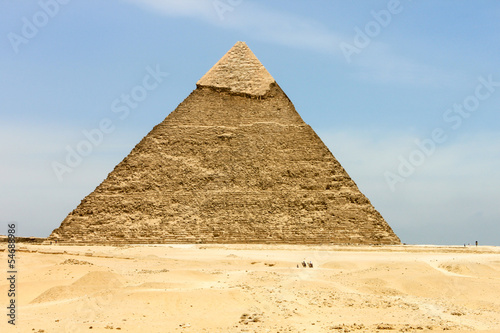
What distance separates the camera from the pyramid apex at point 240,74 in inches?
1960

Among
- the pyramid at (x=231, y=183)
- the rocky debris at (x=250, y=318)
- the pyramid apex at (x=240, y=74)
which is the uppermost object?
the pyramid apex at (x=240, y=74)

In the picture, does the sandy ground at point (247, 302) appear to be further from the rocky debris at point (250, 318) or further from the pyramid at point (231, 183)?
the pyramid at point (231, 183)

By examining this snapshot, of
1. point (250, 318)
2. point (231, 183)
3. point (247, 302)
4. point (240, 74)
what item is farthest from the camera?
point (240, 74)

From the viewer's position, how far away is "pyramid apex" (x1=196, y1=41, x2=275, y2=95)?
49.8m

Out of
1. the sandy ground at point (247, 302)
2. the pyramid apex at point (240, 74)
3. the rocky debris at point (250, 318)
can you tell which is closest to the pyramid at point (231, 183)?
the pyramid apex at point (240, 74)

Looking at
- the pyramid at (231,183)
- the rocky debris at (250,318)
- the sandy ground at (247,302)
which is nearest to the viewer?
the sandy ground at (247,302)

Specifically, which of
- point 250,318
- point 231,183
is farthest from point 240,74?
point 250,318

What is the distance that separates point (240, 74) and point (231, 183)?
1098 cm

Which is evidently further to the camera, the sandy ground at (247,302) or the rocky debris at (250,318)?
the rocky debris at (250,318)

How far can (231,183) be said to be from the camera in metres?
43.5

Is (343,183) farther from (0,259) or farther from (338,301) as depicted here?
(338,301)

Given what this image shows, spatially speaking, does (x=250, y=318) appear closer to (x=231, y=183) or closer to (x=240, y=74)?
(x=231, y=183)

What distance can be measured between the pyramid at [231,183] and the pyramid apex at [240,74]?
8cm

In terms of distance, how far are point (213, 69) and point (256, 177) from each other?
11.8m
